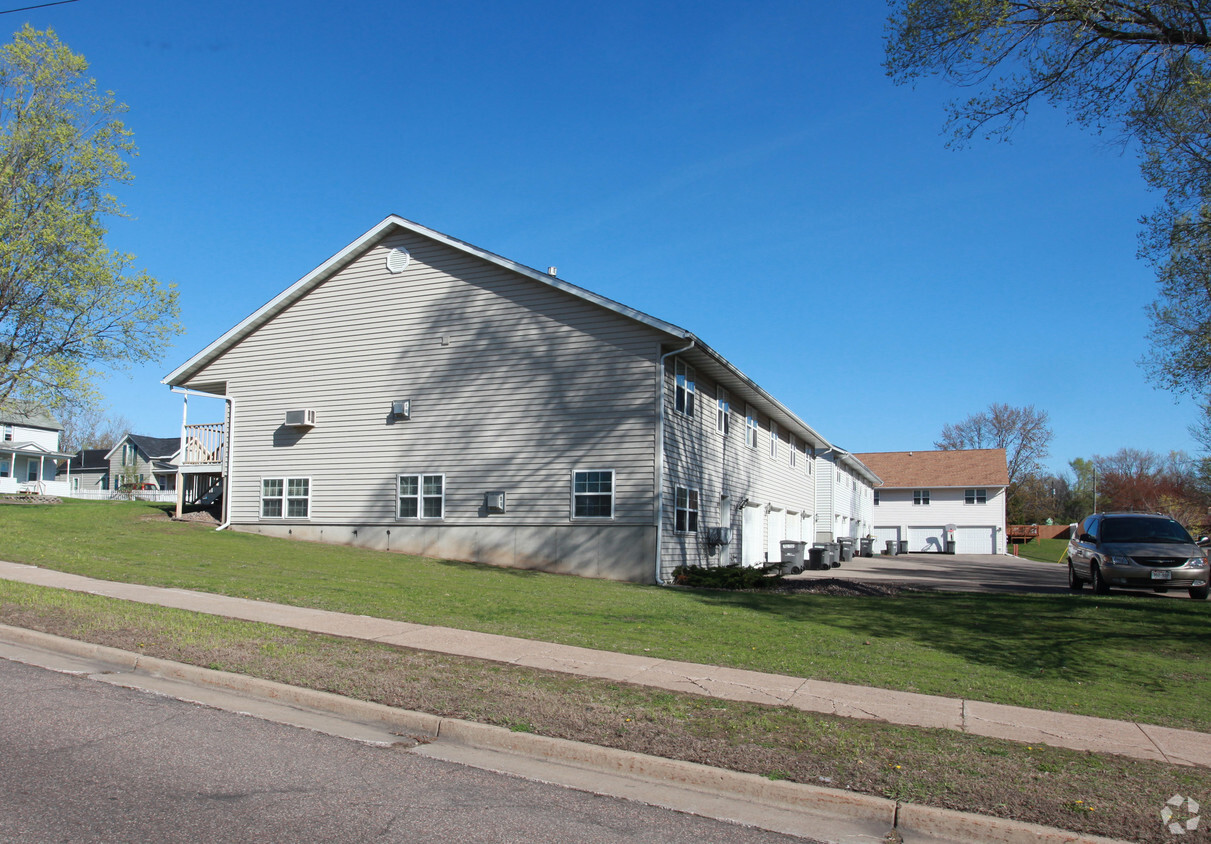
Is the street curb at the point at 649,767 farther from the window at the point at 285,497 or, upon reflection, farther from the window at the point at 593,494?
the window at the point at 285,497

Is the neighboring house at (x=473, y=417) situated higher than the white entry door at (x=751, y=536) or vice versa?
the neighboring house at (x=473, y=417)

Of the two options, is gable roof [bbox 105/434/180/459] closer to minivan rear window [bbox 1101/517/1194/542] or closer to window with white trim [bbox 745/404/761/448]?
window with white trim [bbox 745/404/761/448]

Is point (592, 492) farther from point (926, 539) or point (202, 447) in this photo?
point (926, 539)

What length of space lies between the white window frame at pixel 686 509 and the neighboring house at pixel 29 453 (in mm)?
→ 45755

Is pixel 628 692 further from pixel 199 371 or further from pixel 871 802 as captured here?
pixel 199 371

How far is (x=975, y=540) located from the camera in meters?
53.4

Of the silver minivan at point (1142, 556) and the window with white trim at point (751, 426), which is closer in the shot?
the silver minivan at point (1142, 556)

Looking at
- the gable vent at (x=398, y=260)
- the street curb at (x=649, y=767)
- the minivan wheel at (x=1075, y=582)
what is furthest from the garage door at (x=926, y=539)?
the street curb at (x=649, y=767)

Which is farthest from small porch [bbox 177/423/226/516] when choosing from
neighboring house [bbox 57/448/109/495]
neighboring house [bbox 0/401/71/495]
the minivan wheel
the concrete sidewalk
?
neighboring house [bbox 57/448/109/495]

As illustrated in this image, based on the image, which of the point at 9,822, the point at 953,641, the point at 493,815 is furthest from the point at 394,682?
the point at 953,641

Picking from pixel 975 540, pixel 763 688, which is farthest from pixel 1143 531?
pixel 975 540

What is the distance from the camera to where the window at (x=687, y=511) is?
20453mm

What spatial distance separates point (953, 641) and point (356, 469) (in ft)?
52.6

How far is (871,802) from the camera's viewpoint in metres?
5.11
